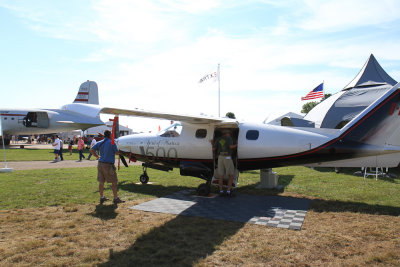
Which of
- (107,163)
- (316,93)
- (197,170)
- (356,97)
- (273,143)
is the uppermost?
(316,93)

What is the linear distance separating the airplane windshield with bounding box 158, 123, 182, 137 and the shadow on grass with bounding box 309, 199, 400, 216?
5207mm

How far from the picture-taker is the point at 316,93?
24469mm

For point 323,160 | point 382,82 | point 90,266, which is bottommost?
point 90,266

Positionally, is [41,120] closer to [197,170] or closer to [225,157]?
[197,170]

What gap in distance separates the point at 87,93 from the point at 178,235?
130 feet

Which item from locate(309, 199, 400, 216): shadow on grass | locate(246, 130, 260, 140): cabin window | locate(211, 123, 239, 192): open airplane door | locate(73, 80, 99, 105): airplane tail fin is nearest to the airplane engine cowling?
locate(211, 123, 239, 192): open airplane door

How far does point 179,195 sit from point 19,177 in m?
7.83

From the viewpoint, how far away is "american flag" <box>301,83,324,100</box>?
24019 millimetres

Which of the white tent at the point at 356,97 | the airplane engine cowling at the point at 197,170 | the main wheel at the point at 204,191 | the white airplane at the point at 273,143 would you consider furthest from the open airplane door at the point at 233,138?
the white tent at the point at 356,97

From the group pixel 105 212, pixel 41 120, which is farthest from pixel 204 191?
pixel 41 120

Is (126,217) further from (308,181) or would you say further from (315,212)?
(308,181)

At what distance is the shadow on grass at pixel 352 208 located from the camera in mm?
7426

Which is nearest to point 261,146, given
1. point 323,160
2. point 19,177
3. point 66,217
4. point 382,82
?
point 323,160

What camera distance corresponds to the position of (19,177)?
12.5 metres
